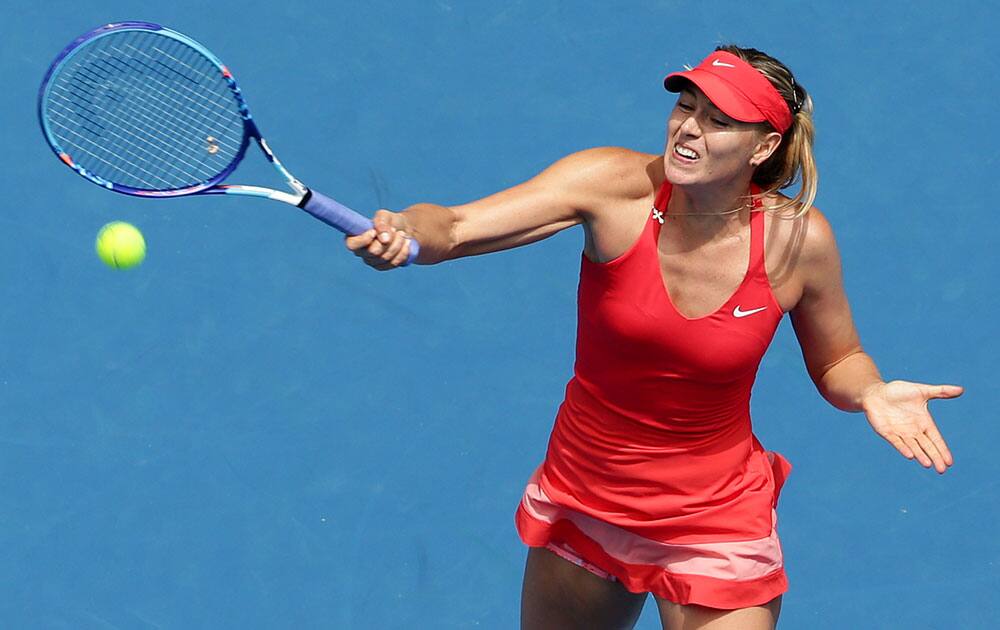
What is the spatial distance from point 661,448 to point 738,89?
0.75 metres

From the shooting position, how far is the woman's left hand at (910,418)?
327cm

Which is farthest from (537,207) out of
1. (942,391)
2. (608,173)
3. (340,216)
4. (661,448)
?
(942,391)

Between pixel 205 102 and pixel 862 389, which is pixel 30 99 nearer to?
pixel 205 102

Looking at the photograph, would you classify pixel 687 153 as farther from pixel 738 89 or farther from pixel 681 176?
pixel 738 89

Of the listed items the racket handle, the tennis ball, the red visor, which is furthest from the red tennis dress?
the tennis ball

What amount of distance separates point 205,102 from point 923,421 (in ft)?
5.54

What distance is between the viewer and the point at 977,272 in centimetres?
543

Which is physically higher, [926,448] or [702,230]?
[702,230]

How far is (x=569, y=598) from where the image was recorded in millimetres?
3723

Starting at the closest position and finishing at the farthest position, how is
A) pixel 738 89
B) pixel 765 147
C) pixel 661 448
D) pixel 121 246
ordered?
pixel 738 89 < pixel 765 147 < pixel 661 448 < pixel 121 246

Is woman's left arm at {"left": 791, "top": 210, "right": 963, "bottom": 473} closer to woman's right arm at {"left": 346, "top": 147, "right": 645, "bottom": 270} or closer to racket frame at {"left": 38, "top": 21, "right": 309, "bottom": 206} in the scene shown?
woman's right arm at {"left": 346, "top": 147, "right": 645, "bottom": 270}

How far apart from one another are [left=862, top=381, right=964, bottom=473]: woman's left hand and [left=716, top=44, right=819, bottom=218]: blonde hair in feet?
1.37

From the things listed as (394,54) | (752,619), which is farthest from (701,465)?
(394,54)

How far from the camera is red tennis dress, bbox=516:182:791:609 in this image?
10.9 ft
